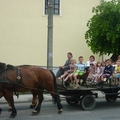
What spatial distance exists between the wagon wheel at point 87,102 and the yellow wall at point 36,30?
12.6m

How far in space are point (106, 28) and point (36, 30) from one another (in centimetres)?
601

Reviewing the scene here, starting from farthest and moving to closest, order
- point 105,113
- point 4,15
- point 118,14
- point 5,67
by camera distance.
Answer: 1. point 4,15
2. point 118,14
3. point 105,113
4. point 5,67

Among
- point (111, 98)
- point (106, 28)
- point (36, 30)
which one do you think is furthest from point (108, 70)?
point (36, 30)

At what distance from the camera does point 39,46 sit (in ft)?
69.6

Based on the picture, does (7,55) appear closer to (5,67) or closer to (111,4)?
(111,4)

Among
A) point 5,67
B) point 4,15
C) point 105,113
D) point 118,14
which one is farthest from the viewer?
point 4,15

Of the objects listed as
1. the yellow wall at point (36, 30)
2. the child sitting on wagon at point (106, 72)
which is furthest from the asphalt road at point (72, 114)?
the yellow wall at point (36, 30)

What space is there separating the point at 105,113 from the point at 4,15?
46.5ft

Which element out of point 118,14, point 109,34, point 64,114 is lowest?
point 64,114

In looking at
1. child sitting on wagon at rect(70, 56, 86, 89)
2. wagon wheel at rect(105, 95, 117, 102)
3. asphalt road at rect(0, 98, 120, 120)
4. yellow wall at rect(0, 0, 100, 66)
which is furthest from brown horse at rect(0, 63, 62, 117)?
yellow wall at rect(0, 0, 100, 66)

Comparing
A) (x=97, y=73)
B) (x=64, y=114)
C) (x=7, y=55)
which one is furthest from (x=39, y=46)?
(x=64, y=114)

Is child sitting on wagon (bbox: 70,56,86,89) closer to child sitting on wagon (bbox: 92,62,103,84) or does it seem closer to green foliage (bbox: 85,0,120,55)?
child sitting on wagon (bbox: 92,62,103,84)

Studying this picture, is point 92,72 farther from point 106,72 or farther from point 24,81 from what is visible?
point 24,81

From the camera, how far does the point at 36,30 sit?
69.5ft
